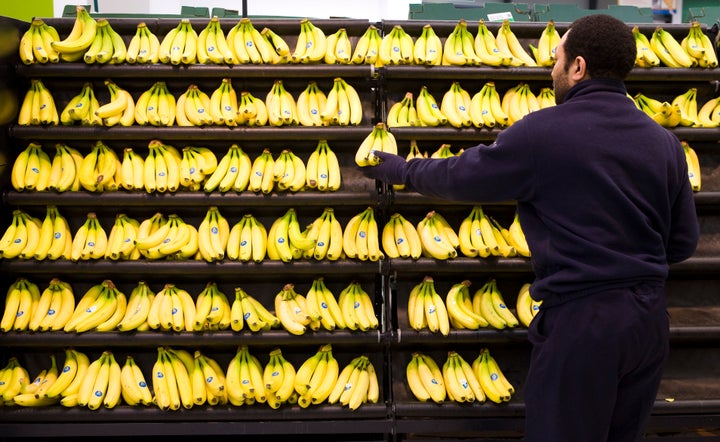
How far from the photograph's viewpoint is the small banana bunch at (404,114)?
10.9 ft

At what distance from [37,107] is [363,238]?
2.03 metres

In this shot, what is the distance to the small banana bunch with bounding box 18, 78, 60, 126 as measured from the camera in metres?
3.24

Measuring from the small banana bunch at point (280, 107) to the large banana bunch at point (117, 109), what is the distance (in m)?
0.79

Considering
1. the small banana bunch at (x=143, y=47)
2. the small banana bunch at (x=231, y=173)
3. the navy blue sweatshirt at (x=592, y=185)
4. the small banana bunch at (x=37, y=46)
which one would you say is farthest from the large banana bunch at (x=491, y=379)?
the small banana bunch at (x=37, y=46)

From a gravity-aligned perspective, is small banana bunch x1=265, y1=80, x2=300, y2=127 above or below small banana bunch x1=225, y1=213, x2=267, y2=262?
above

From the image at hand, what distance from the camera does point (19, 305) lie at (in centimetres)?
324

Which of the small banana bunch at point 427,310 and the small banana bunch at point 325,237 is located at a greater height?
the small banana bunch at point 325,237

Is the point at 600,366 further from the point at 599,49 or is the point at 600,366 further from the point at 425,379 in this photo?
the point at 425,379

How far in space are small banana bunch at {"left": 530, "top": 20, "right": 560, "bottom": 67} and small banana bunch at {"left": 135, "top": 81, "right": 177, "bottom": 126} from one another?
2.18 metres

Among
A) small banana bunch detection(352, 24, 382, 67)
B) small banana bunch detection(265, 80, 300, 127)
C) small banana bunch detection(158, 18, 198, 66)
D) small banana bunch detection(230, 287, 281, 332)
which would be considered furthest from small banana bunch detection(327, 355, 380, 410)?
small banana bunch detection(158, 18, 198, 66)

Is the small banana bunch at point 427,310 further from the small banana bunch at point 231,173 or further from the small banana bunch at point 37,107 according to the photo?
the small banana bunch at point 37,107

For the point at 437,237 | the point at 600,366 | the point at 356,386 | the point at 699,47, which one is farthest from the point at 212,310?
the point at 699,47

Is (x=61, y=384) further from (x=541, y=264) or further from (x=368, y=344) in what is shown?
(x=541, y=264)

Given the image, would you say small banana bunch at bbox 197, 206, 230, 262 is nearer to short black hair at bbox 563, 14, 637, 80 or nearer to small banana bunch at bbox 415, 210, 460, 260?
small banana bunch at bbox 415, 210, 460, 260
